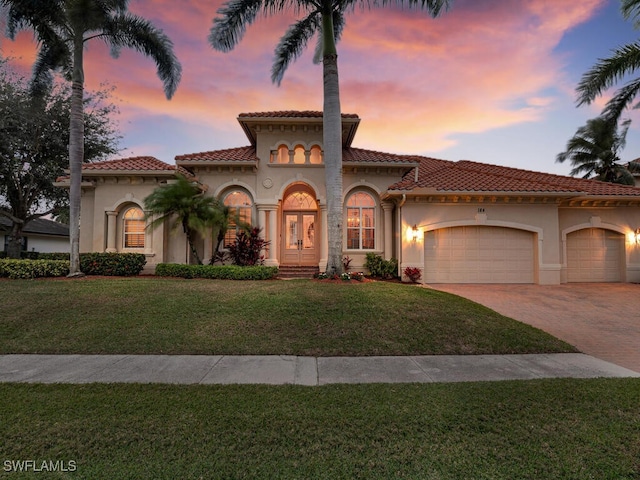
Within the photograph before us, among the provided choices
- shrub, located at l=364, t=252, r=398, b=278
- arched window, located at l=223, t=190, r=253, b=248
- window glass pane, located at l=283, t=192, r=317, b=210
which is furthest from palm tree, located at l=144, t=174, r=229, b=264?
shrub, located at l=364, t=252, r=398, b=278

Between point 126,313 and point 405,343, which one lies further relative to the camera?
point 126,313

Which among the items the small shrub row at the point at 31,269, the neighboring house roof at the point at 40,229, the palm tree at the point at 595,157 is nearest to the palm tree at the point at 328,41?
the small shrub row at the point at 31,269

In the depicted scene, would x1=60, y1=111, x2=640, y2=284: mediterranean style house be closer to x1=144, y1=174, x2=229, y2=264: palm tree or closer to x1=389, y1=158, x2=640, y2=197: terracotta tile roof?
x1=389, y1=158, x2=640, y2=197: terracotta tile roof

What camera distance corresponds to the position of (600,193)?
1298 cm

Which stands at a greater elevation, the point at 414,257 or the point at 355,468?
the point at 414,257

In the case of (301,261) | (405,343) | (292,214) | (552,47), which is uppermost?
(552,47)

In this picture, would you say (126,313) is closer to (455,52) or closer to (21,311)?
(21,311)

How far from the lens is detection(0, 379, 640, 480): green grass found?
230cm

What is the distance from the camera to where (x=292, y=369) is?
4480mm

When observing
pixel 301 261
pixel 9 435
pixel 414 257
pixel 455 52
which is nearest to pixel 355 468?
pixel 9 435

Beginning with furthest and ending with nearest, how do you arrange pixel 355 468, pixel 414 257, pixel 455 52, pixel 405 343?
pixel 414 257, pixel 455 52, pixel 405 343, pixel 355 468

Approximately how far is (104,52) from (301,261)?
11978 mm

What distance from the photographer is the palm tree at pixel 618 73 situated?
937 cm

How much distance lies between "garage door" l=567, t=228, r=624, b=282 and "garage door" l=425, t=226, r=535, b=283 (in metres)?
2.50
